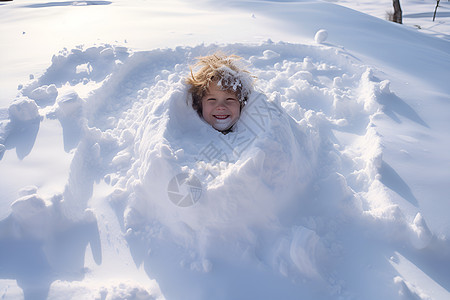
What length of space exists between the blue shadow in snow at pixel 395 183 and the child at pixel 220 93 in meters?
1.00

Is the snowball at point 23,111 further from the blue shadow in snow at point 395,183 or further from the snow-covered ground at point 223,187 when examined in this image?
the blue shadow in snow at point 395,183

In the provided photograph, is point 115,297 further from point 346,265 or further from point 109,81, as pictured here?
point 109,81

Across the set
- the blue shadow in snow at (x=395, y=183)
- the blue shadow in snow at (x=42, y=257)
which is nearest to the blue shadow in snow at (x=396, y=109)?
the blue shadow in snow at (x=395, y=183)

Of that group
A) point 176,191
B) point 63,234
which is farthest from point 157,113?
point 63,234

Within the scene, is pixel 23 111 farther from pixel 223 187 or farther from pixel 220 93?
pixel 223 187

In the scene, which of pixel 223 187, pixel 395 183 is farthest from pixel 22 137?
pixel 395 183

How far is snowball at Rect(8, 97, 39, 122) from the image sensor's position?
2.35 metres

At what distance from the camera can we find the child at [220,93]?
2.28 m

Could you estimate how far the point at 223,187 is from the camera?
157cm

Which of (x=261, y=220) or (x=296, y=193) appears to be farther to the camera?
(x=296, y=193)

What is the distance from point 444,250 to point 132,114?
2.22m

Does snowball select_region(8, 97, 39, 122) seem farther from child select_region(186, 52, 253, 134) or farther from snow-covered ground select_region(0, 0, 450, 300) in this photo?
child select_region(186, 52, 253, 134)

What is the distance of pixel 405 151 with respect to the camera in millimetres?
2174

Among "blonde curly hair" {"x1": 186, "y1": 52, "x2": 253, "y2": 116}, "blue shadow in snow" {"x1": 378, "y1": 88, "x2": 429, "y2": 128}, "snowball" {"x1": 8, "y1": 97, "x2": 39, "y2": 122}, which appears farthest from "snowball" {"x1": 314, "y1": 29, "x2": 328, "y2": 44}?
"snowball" {"x1": 8, "y1": 97, "x2": 39, "y2": 122}
